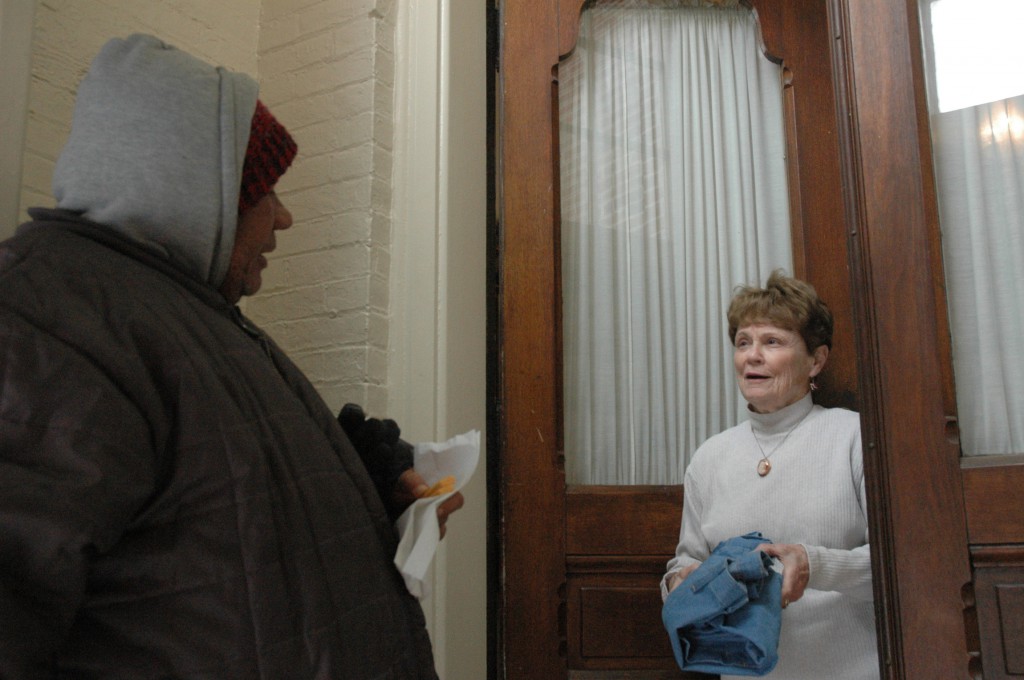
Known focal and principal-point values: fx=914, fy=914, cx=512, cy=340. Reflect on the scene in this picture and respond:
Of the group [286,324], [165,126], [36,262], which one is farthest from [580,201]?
[36,262]

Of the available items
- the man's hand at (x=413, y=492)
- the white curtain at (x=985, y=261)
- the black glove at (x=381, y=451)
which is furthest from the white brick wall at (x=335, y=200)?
the white curtain at (x=985, y=261)

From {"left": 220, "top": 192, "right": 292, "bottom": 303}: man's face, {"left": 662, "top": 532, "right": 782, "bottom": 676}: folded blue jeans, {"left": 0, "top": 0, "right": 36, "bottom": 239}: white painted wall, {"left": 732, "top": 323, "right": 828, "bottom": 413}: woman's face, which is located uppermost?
{"left": 0, "top": 0, "right": 36, "bottom": 239}: white painted wall

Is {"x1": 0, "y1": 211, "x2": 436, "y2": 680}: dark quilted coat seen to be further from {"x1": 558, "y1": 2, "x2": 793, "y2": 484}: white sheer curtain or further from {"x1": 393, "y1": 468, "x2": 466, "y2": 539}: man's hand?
{"x1": 558, "y1": 2, "x2": 793, "y2": 484}: white sheer curtain

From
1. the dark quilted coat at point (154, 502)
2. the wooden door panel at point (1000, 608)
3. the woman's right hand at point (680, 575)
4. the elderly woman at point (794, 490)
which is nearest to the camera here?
the dark quilted coat at point (154, 502)

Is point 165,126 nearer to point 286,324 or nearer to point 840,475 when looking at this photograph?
point 286,324

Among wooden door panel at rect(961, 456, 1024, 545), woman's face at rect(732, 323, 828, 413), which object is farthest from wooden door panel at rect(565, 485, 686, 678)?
wooden door panel at rect(961, 456, 1024, 545)

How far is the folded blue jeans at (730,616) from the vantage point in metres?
1.71

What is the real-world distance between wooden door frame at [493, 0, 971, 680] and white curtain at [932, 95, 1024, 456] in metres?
0.04

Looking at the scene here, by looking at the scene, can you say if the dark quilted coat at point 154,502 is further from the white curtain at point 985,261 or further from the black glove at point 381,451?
the white curtain at point 985,261

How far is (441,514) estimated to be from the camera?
4.82 ft

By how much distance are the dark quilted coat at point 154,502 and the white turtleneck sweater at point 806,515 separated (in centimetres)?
96

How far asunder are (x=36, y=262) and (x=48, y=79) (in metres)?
1.00

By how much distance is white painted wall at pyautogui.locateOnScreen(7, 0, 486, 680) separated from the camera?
7.05 feet

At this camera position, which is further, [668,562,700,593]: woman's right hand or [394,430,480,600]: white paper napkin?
[668,562,700,593]: woman's right hand
